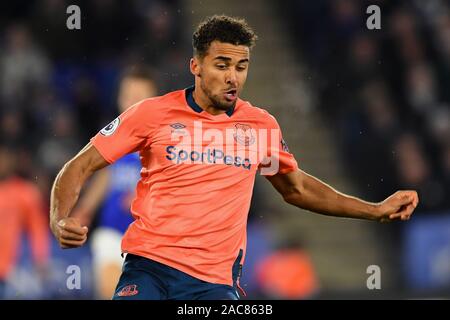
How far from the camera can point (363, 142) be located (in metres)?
11.5

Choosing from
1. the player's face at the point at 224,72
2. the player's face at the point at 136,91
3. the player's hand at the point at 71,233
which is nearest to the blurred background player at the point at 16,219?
the player's face at the point at 136,91

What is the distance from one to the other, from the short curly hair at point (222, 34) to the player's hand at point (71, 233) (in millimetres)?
1267

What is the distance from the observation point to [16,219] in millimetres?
9664

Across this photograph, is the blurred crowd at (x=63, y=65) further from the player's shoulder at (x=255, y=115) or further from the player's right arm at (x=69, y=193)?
the player's right arm at (x=69, y=193)

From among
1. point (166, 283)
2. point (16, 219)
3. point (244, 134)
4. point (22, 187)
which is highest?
point (244, 134)

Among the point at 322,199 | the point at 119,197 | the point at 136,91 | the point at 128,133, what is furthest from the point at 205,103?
the point at 119,197

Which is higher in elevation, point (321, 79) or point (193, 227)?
point (321, 79)

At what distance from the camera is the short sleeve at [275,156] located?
5.75 meters

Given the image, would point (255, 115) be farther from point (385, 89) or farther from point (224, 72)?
point (385, 89)

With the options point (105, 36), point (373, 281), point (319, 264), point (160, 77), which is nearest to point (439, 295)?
point (373, 281)

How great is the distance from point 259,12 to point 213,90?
8.02 metres

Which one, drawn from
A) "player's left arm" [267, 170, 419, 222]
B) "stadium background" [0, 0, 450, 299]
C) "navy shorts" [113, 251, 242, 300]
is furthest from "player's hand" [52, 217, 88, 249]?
"stadium background" [0, 0, 450, 299]

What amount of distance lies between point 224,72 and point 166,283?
3.76 feet

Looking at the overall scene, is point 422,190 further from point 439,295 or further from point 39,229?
point 39,229
